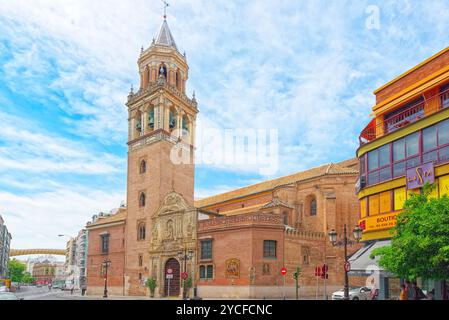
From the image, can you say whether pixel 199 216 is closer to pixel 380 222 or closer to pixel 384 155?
pixel 380 222

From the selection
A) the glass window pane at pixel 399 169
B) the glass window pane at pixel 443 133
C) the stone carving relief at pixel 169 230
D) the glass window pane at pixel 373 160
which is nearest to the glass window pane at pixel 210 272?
the stone carving relief at pixel 169 230

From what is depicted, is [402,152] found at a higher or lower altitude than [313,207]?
higher

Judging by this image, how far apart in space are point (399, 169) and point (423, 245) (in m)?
9.35

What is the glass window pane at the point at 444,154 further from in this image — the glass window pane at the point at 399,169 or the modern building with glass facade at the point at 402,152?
the glass window pane at the point at 399,169

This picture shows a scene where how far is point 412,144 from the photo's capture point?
26.6m

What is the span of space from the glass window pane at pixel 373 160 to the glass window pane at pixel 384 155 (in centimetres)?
38

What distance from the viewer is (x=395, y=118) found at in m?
31.1

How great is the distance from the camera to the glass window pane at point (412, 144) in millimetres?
26331

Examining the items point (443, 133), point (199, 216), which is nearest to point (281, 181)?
point (199, 216)

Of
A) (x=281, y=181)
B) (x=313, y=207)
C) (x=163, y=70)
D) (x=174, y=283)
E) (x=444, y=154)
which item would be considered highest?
(x=163, y=70)

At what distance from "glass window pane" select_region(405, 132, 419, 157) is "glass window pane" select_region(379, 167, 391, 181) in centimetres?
199

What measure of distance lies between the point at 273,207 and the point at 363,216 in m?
17.1
